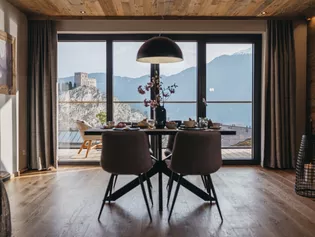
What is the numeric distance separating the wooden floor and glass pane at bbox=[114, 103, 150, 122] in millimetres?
1582

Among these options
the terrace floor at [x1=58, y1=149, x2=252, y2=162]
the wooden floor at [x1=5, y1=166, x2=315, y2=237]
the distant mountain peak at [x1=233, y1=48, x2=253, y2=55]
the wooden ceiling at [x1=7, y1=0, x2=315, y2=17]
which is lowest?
the wooden floor at [x1=5, y1=166, x2=315, y2=237]

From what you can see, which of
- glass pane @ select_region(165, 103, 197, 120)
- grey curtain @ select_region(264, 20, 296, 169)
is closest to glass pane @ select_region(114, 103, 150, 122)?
glass pane @ select_region(165, 103, 197, 120)

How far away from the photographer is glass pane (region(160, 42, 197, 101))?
251 inches

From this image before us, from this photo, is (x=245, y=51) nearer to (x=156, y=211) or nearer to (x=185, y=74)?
(x=185, y=74)

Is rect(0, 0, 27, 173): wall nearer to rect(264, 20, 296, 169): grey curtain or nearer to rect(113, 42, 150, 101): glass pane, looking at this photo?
rect(113, 42, 150, 101): glass pane

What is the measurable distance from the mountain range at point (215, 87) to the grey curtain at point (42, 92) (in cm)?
51

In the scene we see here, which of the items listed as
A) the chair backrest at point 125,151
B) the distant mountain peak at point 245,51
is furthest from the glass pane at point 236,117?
the chair backrest at point 125,151

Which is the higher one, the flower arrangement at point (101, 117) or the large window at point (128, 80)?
the large window at point (128, 80)

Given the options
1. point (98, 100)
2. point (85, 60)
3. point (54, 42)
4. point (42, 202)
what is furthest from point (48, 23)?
point (42, 202)

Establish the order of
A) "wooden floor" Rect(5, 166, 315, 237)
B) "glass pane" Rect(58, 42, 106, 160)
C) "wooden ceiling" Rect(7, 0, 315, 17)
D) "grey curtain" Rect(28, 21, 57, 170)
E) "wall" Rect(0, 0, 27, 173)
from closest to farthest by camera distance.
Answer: "wooden floor" Rect(5, 166, 315, 237), "wall" Rect(0, 0, 27, 173), "wooden ceiling" Rect(7, 0, 315, 17), "grey curtain" Rect(28, 21, 57, 170), "glass pane" Rect(58, 42, 106, 160)

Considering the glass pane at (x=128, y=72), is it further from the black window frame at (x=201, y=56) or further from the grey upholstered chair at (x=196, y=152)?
the grey upholstered chair at (x=196, y=152)

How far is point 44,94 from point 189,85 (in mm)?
2668

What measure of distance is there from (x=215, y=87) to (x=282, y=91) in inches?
47.9

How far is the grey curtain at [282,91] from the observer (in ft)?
19.6
